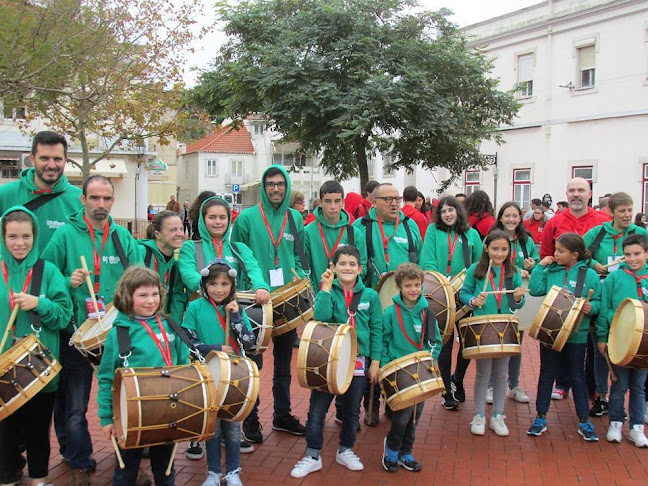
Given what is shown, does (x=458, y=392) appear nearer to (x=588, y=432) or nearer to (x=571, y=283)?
(x=588, y=432)

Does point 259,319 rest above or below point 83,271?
below

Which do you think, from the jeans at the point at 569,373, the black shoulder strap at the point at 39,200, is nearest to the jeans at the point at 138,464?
the black shoulder strap at the point at 39,200

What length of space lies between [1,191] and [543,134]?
969 inches

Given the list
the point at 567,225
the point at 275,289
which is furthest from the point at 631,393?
the point at 275,289

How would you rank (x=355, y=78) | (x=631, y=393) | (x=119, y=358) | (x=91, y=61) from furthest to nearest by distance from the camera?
(x=355, y=78) < (x=91, y=61) < (x=631, y=393) < (x=119, y=358)

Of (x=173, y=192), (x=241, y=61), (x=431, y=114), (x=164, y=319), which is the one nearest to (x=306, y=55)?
(x=241, y=61)

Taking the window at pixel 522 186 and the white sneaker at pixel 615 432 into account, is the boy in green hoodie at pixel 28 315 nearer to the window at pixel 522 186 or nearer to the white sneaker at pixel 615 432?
the white sneaker at pixel 615 432

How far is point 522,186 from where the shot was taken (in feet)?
90.3

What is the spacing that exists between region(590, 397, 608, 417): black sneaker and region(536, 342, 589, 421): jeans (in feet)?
2.21

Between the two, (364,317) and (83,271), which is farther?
(364,317)

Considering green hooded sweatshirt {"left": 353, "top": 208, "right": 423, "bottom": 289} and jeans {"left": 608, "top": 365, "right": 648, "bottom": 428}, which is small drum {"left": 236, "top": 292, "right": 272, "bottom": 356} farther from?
jeans {"left": 608, "top": 365, "right": 648, "bottom": 428}

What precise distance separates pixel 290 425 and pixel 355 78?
40.9ft

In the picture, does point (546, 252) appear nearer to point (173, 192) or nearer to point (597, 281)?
point (597, 281)

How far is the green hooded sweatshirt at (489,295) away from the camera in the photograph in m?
5.71
